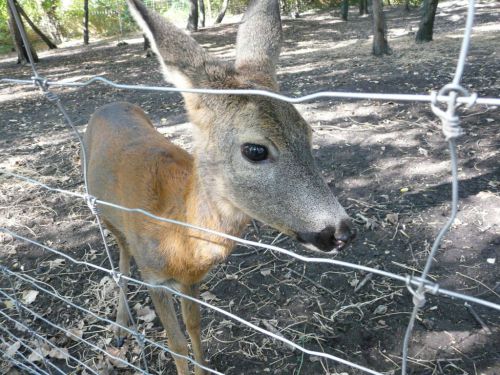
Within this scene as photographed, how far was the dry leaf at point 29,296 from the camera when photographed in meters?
3.32

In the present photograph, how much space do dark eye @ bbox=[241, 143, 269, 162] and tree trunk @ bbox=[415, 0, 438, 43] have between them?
32.8 ft

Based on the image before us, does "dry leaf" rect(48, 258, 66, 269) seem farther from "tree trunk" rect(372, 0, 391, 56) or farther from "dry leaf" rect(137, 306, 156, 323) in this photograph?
"tree trunk" rect(372, 0, 391, 56)

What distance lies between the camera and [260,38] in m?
2.35

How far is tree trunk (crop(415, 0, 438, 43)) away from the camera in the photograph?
Answer: 9980mm

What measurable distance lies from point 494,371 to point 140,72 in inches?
421

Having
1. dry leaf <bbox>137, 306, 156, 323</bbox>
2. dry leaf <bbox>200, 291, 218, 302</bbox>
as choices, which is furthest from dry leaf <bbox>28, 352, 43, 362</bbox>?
dry leaf <bbox>200, 291, 218, 302</bbox>

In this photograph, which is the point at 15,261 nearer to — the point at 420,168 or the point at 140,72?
the point at 420,168

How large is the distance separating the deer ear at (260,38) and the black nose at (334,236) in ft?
3.04

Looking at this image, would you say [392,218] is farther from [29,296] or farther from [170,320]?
[29,296]

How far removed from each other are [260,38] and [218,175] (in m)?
0.88

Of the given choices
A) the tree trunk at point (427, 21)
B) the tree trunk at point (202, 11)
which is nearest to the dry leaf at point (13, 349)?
the tree trunk at point (427, 21)

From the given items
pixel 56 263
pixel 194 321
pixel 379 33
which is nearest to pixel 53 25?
pixel 379 33

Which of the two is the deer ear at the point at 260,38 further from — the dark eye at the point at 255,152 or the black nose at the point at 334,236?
the black nose at the point at 334,236

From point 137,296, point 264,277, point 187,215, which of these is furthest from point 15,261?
point 187,215
